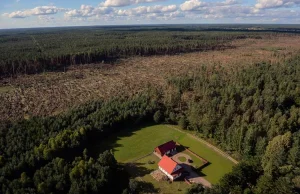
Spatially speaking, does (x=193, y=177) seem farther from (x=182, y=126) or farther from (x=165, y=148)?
(x=182, y=126)

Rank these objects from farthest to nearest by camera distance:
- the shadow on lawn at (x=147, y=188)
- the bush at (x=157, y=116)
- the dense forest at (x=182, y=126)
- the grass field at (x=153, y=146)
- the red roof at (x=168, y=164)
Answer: the bush at (x=157, y=116) < the grass field at (x=153, y=146) < the red roof at (x=168, y=164) < the shadow on lawn at (x=147, y=188) < the dense forest at (x=182, y=126)

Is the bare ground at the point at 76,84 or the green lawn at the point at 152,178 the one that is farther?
the bare ground at the point at 76,84

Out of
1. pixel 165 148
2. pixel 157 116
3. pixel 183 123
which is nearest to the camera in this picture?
pixel 165 148

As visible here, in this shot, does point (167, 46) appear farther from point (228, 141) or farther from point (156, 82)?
point (228, 141)

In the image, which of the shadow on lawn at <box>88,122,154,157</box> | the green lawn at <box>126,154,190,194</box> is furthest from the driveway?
the shadow on lawn at <box>88,122,154,157</box>

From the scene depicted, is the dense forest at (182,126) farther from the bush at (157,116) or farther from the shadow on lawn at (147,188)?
the shadow on lawn at (147,188)

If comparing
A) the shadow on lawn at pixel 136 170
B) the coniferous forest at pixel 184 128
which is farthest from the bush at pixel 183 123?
the shadow on lawn at pixel 136 170

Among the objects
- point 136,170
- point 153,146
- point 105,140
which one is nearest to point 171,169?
point 136,170
